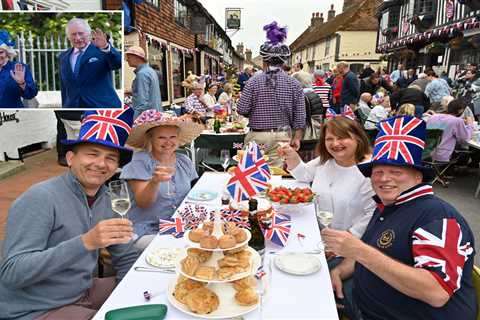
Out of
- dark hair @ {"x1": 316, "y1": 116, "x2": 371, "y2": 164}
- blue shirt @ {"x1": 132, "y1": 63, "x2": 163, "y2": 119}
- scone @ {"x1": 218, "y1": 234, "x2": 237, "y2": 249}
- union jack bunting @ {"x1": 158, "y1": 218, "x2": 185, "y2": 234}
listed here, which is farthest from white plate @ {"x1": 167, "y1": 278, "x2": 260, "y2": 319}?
blue shirt @ {"x1": 132, "y1": 63, "x2": 163, "y2": 119}

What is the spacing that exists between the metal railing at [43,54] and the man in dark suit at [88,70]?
0.03 metres

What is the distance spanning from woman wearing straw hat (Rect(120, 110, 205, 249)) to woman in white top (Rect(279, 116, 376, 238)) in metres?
1.19

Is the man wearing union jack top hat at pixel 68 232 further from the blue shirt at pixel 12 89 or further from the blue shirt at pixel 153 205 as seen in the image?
the blue shirt at pixel 153 205

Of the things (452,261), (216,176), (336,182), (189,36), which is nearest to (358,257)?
(452,261)

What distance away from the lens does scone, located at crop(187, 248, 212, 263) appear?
1.49 m

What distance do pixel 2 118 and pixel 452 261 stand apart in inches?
279

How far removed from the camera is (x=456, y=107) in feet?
21.3

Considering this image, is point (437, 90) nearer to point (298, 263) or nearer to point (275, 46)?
point (275, 46)

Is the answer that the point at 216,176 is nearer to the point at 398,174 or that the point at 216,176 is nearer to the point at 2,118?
the point at 398,174

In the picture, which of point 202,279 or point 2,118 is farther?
point 2,118

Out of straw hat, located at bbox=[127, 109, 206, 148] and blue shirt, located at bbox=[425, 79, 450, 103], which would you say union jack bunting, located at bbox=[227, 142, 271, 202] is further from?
blue shirt, located at bbox=[425, 79, 450, 103]

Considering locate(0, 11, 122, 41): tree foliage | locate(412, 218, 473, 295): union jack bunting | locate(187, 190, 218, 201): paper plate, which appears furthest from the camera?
locate(187, 190, 218, 201): paper plate

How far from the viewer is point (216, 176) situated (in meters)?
3.77

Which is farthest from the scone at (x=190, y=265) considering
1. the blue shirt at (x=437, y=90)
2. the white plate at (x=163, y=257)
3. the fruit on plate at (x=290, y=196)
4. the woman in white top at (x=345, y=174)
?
the blue shirt at (x=437, y=90)
